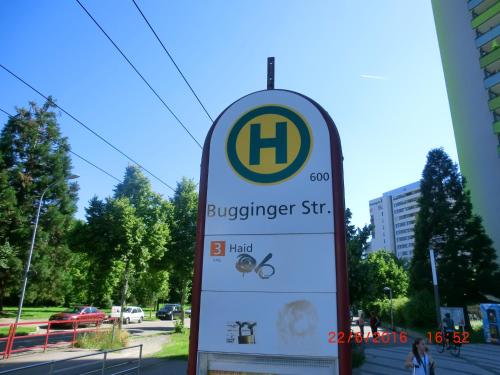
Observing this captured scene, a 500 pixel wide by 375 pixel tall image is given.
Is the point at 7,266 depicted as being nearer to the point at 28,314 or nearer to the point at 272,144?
the point at 28,314

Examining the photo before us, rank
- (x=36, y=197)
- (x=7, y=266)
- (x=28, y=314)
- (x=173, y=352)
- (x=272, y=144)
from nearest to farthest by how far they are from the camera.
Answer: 1. (x=272, y=144)
2. (x=173, y=352)
3. (x=7, y=266)
4. (x=36, y=197)
5. (x=28, y=314)

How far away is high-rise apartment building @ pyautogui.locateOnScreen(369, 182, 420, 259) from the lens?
361 ft

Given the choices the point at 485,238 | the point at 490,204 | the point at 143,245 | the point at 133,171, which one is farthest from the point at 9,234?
the point at 490,204

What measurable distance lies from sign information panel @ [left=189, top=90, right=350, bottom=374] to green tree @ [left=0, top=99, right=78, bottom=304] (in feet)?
104

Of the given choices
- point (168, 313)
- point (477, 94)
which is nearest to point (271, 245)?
point (168, 313)

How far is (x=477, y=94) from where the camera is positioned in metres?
38.5

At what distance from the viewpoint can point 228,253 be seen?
326 centimetres

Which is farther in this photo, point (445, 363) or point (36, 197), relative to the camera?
point (36, 197)

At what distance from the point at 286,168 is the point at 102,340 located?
46.8 ft

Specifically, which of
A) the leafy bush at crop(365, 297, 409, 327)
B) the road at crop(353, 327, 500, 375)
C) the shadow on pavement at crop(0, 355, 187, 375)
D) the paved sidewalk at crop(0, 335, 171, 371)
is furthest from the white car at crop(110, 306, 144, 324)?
the road at crop(353, 327, 500, 375)

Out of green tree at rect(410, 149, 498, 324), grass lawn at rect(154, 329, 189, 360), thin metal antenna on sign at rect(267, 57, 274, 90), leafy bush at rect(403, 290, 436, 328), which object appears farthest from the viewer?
green tree at rect(410, 149, 498, 324)

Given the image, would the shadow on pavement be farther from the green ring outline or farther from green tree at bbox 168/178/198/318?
green tree at bbox 168/178/198/318

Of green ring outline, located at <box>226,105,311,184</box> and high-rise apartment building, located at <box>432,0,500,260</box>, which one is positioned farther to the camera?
high-rise apartment building, located at <box>432,0,500,260</box>

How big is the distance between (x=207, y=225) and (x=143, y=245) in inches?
655
